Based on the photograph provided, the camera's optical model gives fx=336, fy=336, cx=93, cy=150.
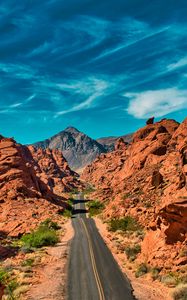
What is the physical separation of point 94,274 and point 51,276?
3683mm

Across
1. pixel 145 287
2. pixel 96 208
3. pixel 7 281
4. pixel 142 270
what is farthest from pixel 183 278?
pixel 96 208

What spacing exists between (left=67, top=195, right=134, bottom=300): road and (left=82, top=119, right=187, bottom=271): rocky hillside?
358 centimetres

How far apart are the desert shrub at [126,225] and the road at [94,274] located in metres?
4.69

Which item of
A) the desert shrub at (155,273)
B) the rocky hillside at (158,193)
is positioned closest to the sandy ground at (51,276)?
the desert shrub at (155,273)

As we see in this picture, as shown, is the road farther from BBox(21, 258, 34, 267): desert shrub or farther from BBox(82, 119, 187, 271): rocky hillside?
BBox(21, 258, 34, 267): desert shrub

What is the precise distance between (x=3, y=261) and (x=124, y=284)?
47.3 feet

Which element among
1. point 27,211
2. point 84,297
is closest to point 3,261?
point 84,297

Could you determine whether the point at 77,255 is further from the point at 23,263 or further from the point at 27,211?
the point at 27,211

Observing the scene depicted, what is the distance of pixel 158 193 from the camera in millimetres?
51594

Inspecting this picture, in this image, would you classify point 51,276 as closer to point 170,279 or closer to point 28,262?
point 28,262

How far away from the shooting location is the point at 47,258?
35.7 m

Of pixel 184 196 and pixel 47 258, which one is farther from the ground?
pixel 184 196

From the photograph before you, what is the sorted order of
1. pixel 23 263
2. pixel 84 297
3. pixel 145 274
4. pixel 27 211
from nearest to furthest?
pixel 84 297
pixel 145 274
pixel 23 263
pixel 27 211

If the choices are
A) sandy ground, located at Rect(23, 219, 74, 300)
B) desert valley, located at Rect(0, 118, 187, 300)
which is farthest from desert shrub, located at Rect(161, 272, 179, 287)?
sandy ground, located at Rect(23, 219, 74, 300)
